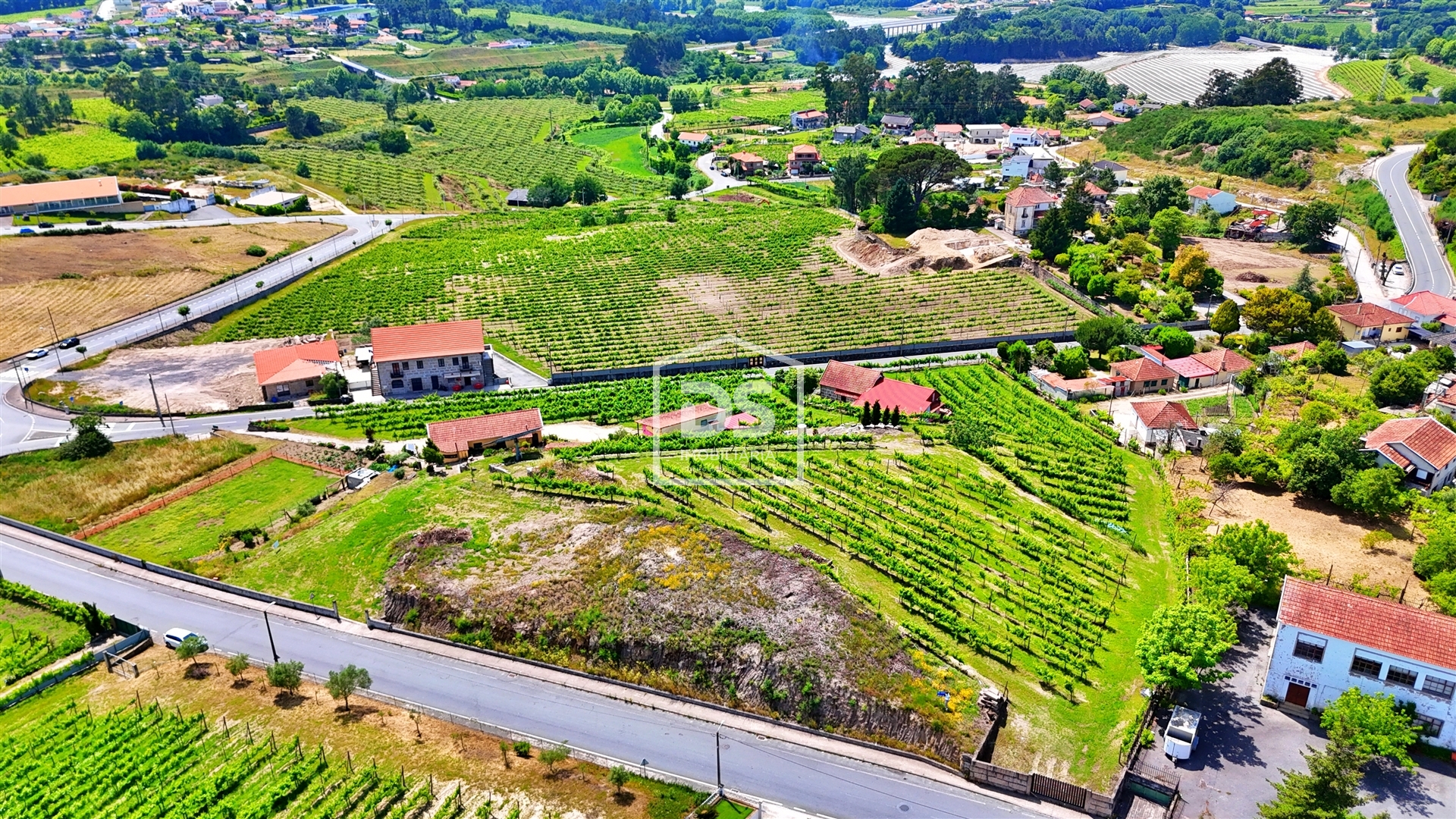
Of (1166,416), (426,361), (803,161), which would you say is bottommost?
(1166,416)

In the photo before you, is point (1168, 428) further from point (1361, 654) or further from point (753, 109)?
point (753, 109)

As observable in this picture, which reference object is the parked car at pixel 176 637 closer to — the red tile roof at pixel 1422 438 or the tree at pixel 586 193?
the red tile roof at pixel 1422 438

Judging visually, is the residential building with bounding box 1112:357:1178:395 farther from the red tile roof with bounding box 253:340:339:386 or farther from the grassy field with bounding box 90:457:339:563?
the red tile roof with bounding box 253:340:339:386

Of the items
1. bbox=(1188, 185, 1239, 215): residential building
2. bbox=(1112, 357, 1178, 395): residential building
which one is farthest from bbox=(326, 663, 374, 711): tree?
bbox=(1188, 185, 1239, 215): residential building

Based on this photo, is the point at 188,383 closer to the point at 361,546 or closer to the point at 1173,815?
the point at 361,546

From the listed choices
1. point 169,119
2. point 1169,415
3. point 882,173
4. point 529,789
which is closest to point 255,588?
point 529,789

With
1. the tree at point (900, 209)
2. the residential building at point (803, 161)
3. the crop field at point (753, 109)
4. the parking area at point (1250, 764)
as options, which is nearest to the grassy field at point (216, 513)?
the parking area at point (1250, 764)

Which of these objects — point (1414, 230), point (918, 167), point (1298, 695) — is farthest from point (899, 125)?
point (1298, 695)
